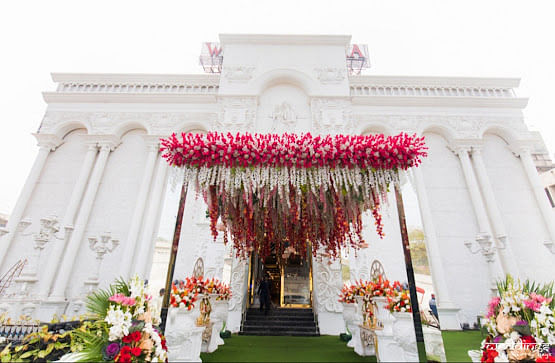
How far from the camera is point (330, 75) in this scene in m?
9.59

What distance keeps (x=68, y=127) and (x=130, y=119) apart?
2.64 m

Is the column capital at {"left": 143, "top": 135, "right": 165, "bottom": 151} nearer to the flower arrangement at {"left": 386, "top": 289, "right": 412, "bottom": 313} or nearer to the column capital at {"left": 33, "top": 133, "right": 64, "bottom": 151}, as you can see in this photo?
the column capital at {"left": 33, "top": 133, "right": 64, "bottom": 151}

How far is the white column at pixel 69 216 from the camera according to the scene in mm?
7641

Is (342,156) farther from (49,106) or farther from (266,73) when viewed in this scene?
(49,106)

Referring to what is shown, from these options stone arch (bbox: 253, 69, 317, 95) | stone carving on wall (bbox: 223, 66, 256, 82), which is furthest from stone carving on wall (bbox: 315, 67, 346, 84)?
Result: stone carving on wall (bbox: 223, 66, 256, 82)

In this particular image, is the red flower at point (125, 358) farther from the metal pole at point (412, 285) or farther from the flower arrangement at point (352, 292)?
the flower arrangement at point (352, 292)

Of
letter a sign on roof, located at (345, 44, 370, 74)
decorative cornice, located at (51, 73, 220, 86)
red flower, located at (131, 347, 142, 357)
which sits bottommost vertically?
red flower, located at (131, 347, 142, 357)

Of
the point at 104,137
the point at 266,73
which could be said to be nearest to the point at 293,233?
the point at 266,73

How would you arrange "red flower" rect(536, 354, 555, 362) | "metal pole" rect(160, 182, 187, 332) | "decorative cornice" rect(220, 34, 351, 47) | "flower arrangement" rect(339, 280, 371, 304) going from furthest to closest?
"decorative cornice" rect(220, 34, 351, 47)
"flower arrangement" rect(339, 280, 371, 304)
"metal pole" rect(160, 182, 187, 332)
"red flower" rect(536, 354, 555, 362)

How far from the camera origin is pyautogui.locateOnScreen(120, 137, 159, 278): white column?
7.85 metres

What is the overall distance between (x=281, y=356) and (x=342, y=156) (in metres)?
3.80

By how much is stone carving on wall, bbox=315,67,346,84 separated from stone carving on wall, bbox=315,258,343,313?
695cm

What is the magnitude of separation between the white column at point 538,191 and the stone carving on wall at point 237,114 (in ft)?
34.8

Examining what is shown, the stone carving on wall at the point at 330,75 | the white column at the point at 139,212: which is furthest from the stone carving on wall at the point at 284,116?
the white column at the point at 139,212
